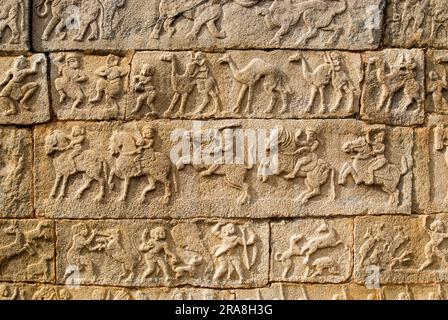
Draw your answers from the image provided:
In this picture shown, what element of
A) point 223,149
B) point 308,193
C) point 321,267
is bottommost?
point 321,267

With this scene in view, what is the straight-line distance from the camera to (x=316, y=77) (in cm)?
513

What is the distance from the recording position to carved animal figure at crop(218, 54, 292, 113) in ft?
16.8

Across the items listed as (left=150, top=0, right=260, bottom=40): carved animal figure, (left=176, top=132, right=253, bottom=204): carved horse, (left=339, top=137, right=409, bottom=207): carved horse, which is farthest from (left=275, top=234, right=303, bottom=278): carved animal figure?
(left=150, top=0, right=260, bottom=40): carved animal figure

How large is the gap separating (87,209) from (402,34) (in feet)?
9.69

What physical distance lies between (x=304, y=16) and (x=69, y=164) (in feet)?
7.42

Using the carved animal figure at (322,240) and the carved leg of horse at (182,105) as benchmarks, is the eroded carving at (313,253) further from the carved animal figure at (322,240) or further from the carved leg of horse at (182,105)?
the carved leg of horse at (182,105)

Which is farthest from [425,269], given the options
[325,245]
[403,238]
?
[325,245]

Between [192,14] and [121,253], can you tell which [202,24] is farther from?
[121,253]

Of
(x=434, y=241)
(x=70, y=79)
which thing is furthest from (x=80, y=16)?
(x=434, y=241)

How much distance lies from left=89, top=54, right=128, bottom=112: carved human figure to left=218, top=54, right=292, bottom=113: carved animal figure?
0.83 metres

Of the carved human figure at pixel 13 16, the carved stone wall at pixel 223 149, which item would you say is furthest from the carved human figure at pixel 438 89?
the carved human figure at pixel 13 16

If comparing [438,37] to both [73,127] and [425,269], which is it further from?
[73,127]

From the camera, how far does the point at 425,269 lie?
522 centimetres

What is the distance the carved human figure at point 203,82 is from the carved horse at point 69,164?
0.90 metres
